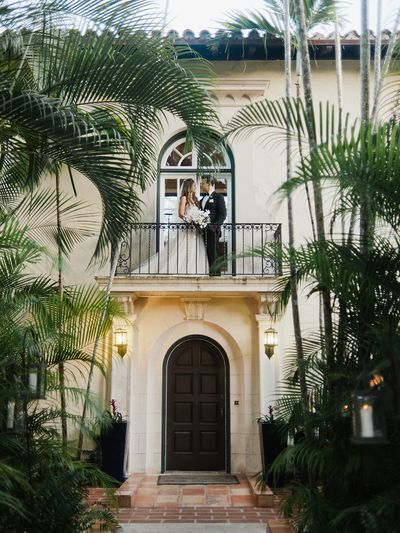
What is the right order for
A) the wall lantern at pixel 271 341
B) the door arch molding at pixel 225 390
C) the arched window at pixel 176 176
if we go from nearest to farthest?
1. the wall lantern at pixel 271 341
2. the door arch molding at pixel 225 390
3. the arched window at pixel 176 176

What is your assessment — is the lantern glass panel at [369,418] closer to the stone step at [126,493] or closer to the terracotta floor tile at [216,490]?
the stone step at [126,493]

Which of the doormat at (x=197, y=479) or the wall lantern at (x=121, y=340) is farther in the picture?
the wall lantern at (x=121, y=340)

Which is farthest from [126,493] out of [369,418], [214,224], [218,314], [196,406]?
[369,418]

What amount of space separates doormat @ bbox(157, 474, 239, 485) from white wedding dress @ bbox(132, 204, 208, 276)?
3583mm

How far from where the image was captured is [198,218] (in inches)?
422

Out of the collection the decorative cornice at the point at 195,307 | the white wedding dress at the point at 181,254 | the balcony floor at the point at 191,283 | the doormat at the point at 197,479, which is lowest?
the doormat at the point at 197,479

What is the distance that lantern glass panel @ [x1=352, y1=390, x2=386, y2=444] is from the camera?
2830mm

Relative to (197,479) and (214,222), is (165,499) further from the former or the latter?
(214,222)

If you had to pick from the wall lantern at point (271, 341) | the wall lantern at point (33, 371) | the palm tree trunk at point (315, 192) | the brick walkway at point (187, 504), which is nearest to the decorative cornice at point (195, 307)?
the wall lantern at point (271, 341)

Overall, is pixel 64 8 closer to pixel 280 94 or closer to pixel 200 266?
pixel 200 266

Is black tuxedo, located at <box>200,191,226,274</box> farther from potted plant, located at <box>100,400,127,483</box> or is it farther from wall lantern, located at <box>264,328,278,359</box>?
potted plant, located at <box>100,400,127,483</box>

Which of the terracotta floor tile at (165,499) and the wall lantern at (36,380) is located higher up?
the wall lantern at (36,380)

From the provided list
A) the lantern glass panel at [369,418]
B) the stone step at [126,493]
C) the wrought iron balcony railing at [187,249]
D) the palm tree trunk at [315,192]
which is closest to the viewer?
the lantern glass panel at [369,418]

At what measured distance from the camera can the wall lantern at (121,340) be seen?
1026 centimetres
